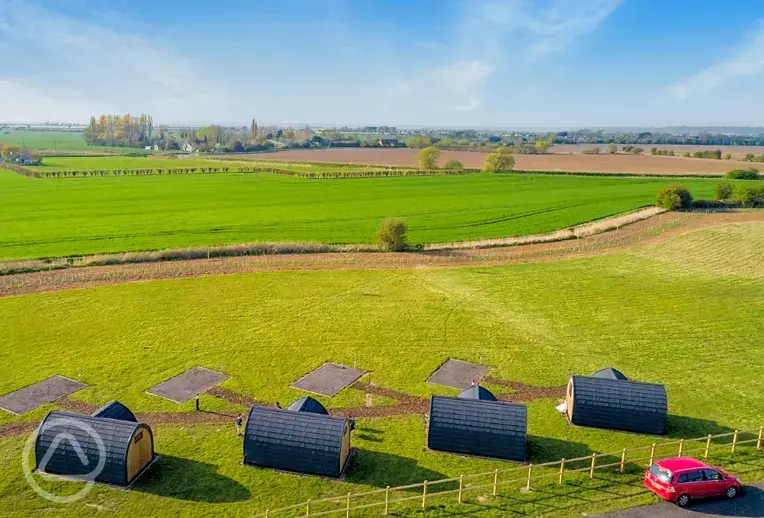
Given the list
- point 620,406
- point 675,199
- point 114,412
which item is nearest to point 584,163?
point 675,199

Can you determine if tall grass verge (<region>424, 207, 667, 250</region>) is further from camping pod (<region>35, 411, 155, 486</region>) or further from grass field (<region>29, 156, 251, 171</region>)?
grass field (<region>29, 156, 251, 171</region>)

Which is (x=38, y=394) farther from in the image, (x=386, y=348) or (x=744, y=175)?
(x=744, y=175)

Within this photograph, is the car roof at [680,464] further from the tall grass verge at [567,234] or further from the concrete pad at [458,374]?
the tall grass verge at [567,234]

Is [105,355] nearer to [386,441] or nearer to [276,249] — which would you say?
[386,441]

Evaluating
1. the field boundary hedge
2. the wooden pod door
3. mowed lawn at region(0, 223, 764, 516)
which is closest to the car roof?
mowed lawn at region(0, 223, 764, 516)

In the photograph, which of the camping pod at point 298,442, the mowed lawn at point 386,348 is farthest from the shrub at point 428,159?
the camping pod at point 298,442

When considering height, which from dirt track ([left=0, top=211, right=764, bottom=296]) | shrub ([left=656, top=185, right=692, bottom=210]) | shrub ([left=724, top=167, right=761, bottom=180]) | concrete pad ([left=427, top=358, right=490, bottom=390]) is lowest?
concrete pad ([left=427, top=358, right=490, bottom=390])
